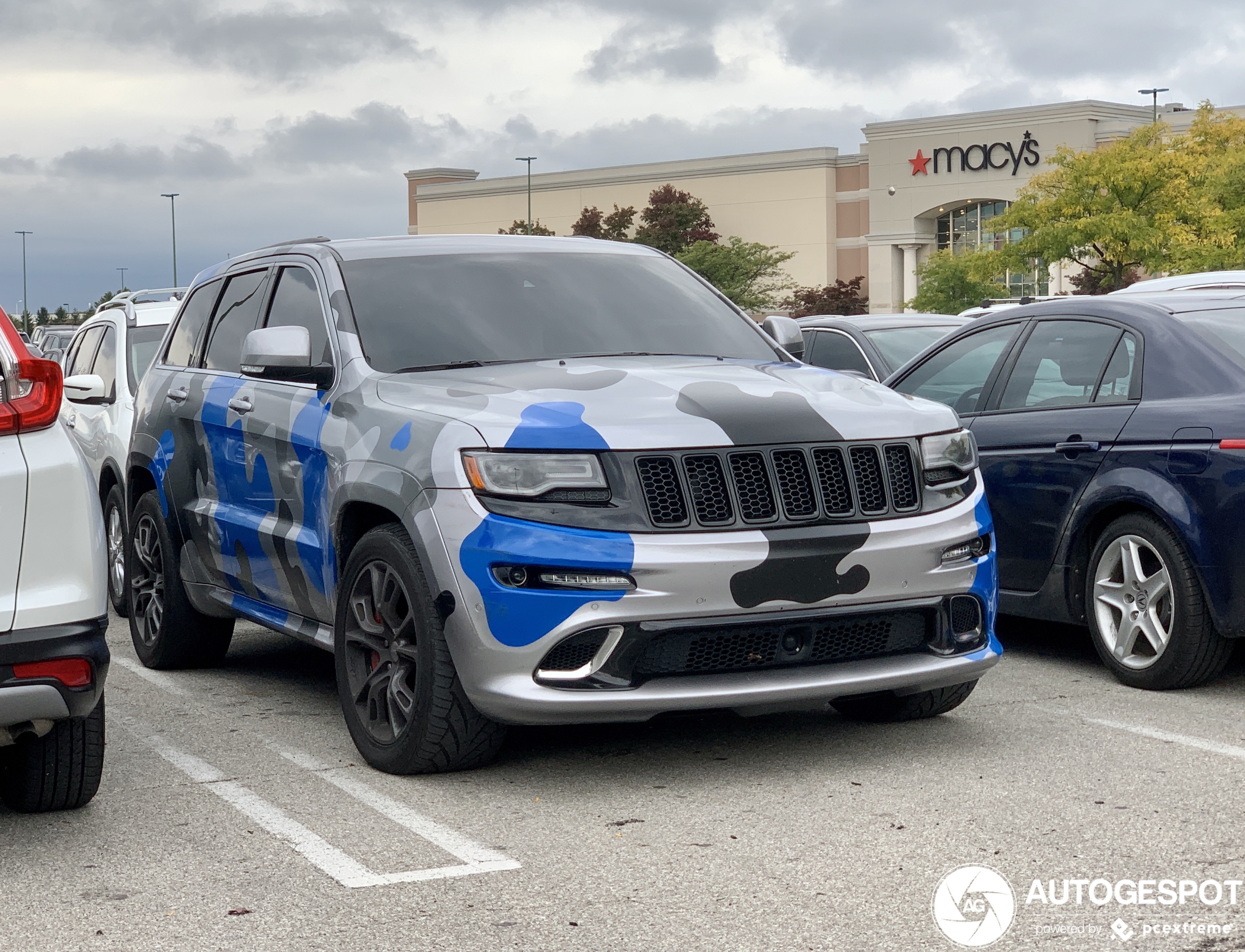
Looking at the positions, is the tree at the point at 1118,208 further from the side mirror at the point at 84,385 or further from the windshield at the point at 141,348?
the side mirror at the point at 84,385

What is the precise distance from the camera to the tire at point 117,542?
932 cm

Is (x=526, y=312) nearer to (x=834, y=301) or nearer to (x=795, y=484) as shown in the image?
(x=795, y=484)

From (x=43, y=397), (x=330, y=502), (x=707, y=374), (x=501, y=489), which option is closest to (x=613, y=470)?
(x=501, y=489)

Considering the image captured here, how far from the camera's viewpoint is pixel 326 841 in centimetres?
483

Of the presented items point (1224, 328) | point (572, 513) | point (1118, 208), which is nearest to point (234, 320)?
point (572, 513)

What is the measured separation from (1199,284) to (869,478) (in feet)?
19.8

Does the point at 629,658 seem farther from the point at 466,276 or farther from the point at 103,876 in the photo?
the point at 466,276

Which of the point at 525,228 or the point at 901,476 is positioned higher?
the point at 525,228

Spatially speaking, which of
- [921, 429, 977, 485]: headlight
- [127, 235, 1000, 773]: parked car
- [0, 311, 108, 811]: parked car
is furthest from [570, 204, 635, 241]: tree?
[0, 311, 108, 811]: parked car

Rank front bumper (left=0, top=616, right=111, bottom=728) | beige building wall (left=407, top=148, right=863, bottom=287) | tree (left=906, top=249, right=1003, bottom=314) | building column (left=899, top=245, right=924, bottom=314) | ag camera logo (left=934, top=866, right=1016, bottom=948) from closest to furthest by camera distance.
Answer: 1. ag camera logo (left=934, top=866, right=1016, bottom=948)
2. front bumper (left=0, top=616, right=111, bottom=728)
3. tree (left=906, top=249, right=1003, bottom=314)
4. building column (left=899, top=245, right=924, bottom=314)
5. beige building wall (left=407, top=148, right=863, bottom=287)

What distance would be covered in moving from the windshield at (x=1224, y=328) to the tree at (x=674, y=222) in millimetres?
87968

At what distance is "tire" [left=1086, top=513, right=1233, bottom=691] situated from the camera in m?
6.62

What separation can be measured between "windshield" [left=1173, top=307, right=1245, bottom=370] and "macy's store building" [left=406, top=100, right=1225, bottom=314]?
60.0 m

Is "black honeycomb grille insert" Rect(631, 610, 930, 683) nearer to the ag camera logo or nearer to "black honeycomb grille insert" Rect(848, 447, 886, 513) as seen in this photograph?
"black honeycomb grille insert" Rect(848, 447, 886, 513)
